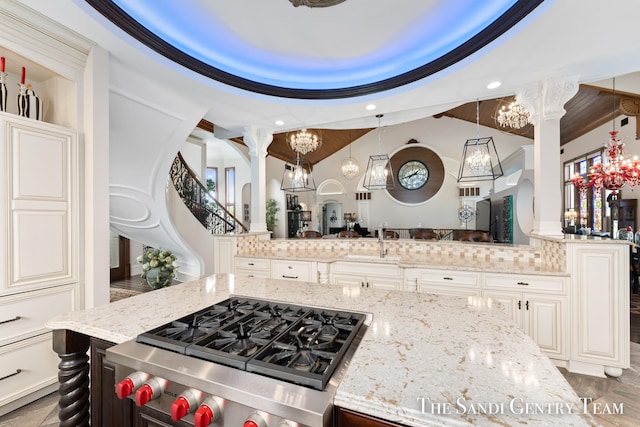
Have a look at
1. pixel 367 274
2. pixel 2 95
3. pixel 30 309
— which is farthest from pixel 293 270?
pixel 2 95

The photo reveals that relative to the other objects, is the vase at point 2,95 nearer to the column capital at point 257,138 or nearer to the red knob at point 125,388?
the red knob at point 125,388

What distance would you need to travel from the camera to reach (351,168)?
8.20 meters

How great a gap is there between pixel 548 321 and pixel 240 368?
273 cm

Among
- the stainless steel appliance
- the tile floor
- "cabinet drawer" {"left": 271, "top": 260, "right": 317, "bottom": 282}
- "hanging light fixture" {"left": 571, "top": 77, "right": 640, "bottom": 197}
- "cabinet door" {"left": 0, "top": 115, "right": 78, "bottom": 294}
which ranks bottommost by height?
the tile floor

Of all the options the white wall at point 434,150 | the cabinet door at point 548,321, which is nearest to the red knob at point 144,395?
the cabinet door at point 548,321

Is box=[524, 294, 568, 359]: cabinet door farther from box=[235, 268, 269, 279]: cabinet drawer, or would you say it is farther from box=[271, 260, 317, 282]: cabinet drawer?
box=[235, 268, 269, 279]: cabinet drawer

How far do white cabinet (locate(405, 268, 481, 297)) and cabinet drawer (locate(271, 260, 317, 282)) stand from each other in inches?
43.5

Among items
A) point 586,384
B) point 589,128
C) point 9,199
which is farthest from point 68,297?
point 589,128

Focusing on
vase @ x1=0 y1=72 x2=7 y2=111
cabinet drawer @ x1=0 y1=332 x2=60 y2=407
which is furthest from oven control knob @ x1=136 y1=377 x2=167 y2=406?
vase @ x1=0 y1=72 x2=7 y2=111

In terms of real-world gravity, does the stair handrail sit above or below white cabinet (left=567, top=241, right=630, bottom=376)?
above

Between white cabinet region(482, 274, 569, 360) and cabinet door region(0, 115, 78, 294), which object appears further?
white cabinet region(482, 274, 569, 360)

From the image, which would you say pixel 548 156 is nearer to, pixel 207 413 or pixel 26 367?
pixel 207 413

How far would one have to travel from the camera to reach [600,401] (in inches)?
77.7

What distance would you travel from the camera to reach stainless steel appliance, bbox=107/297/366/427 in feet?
2.34
